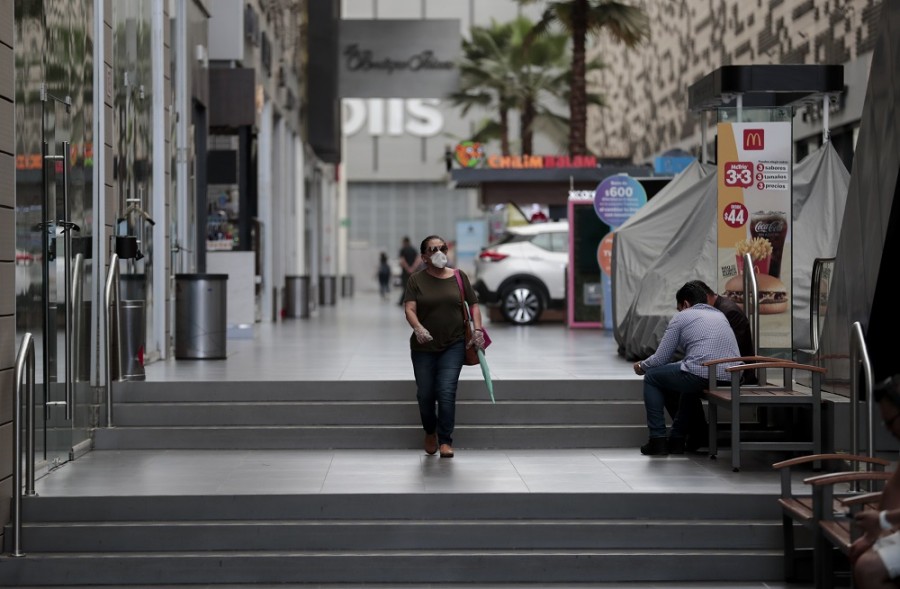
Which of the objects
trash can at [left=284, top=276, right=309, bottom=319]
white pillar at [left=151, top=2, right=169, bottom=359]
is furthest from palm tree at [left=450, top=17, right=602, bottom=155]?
white pillar at [left=151, top=2, right=169, bottom=359]

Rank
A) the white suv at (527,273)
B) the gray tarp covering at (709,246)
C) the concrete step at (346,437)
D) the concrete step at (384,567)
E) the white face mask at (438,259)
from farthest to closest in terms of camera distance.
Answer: the white suv at (527,273) → the gray tarp covering at (709,246) → the concrete step at (346,437) → the white face mask at (438,259) → the concrete step at (384,567)

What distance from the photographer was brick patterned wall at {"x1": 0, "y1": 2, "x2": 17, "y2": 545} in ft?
26.2

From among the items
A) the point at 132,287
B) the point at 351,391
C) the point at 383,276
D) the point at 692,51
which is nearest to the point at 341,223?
the point at 383,276

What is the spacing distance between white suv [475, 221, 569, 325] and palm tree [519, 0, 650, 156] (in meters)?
9.15

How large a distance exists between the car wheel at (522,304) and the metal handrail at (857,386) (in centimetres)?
1456

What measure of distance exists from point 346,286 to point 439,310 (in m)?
40.5

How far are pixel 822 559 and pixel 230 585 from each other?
3203 millimetres

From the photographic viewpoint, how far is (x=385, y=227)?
211 ft

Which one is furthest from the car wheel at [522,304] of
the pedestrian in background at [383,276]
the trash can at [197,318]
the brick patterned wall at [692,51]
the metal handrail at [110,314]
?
the pedestrian in background at [383,276]

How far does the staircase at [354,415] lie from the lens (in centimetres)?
1069

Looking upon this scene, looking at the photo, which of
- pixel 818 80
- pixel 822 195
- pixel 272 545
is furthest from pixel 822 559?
pixel 822 195

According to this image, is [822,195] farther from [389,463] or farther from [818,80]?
[389,463]

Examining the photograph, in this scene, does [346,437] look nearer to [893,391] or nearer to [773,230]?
[773,230]

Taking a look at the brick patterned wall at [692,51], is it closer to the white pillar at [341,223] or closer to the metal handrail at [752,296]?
the metal handrail at [752,296]
